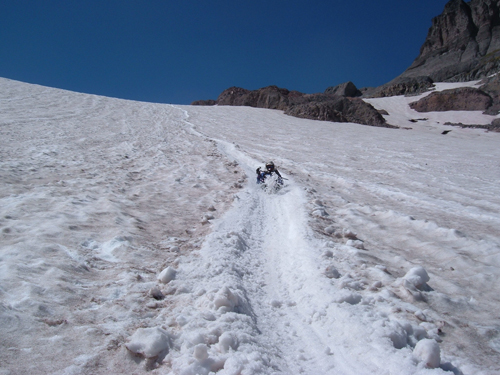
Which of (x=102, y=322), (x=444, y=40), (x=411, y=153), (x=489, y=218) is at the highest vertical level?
(x=444, y=40)

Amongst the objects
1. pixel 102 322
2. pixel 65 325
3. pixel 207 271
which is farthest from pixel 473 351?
pixel 65 325

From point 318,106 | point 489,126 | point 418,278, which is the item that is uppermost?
point 318,106

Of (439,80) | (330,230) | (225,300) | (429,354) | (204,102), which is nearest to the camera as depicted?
(429,354)

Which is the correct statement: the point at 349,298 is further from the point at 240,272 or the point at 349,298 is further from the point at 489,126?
the point at 489,126

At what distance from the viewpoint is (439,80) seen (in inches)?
1928

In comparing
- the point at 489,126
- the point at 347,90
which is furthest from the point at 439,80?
the point at 489,126

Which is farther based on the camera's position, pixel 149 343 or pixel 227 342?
pixel 227 342

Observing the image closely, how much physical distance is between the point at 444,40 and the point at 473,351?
86360 mm

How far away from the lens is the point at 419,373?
2.11m

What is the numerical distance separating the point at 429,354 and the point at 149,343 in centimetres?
213

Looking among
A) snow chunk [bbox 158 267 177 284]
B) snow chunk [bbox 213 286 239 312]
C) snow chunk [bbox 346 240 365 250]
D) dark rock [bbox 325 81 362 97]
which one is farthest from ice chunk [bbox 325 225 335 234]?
dark rock [bbox 325 81 362 97]

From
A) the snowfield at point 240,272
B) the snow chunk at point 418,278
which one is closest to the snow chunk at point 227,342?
the snowfield at point 240,272

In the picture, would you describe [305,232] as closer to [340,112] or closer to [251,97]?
Answer: [340,112]

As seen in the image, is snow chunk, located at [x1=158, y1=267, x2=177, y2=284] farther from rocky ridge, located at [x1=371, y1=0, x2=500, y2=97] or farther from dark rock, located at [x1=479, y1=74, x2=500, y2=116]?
rocky ridge, located at [x1=371, y1=0, x2=500, y2=97]
